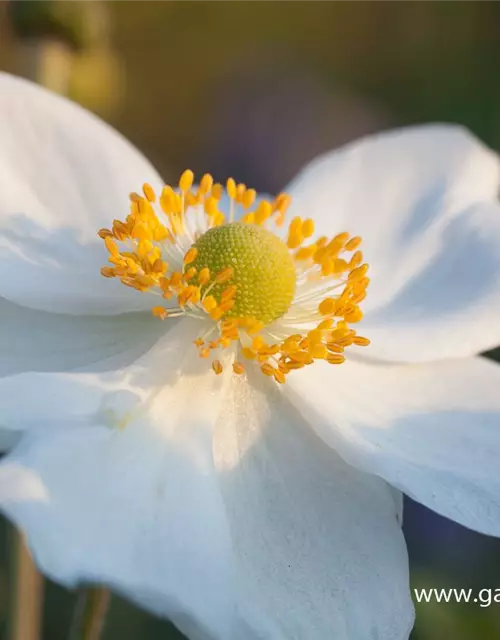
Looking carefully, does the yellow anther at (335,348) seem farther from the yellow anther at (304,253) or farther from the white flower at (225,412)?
the yellow anther at (304,253)

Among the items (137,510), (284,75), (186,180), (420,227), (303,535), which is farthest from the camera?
(284,75)

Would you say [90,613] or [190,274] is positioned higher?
[190,274]

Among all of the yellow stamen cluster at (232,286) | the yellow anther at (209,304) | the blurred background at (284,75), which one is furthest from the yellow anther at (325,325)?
the blurred background at (284,75)

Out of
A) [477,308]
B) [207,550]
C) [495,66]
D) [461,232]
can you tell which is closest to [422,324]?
[477,308]

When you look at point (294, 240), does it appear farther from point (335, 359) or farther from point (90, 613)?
point (90, 613)

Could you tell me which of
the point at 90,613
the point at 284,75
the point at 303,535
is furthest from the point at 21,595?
the point at 284,75

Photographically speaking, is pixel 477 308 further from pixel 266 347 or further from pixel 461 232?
pixel 266 347
